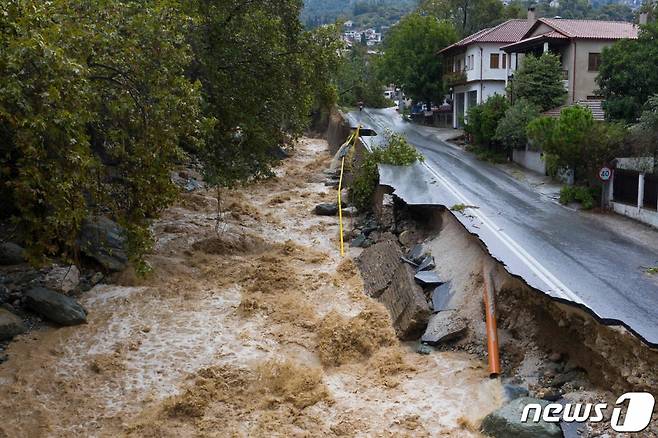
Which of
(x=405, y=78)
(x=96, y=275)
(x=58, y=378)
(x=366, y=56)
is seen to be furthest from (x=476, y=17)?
(x=58, y=378)

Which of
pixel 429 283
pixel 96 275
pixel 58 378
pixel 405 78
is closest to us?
pixel 58 378

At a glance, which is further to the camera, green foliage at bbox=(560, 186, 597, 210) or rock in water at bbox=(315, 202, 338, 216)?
rock in water at bbox=(315, 202, 338, 216)

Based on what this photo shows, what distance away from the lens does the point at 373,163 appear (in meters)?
25.8

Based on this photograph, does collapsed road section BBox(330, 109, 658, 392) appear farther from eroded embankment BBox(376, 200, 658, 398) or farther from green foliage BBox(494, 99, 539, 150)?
green foliage BBox(494, 99, 539, 150)

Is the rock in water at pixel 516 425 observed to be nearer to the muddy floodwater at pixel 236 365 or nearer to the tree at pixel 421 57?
the muddy floodwater at pixel 236 365

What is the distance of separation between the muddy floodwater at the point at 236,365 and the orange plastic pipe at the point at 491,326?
273mm

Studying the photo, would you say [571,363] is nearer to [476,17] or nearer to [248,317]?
[248,317]

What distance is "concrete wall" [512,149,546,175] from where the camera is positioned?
29286 millimetres

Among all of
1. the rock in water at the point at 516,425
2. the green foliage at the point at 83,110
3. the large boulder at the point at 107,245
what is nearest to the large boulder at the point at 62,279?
the large boulder at the point at 107,245

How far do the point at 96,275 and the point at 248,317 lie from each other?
4.68 m

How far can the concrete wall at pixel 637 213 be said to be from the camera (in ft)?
62.7

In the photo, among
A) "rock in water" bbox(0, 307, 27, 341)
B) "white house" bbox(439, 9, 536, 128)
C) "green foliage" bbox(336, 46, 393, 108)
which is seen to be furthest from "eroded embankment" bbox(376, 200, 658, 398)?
"green foliage" bbox(336, 46, 393, 108)

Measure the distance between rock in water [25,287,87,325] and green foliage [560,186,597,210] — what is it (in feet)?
51.8

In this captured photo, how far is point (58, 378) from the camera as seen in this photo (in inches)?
490
